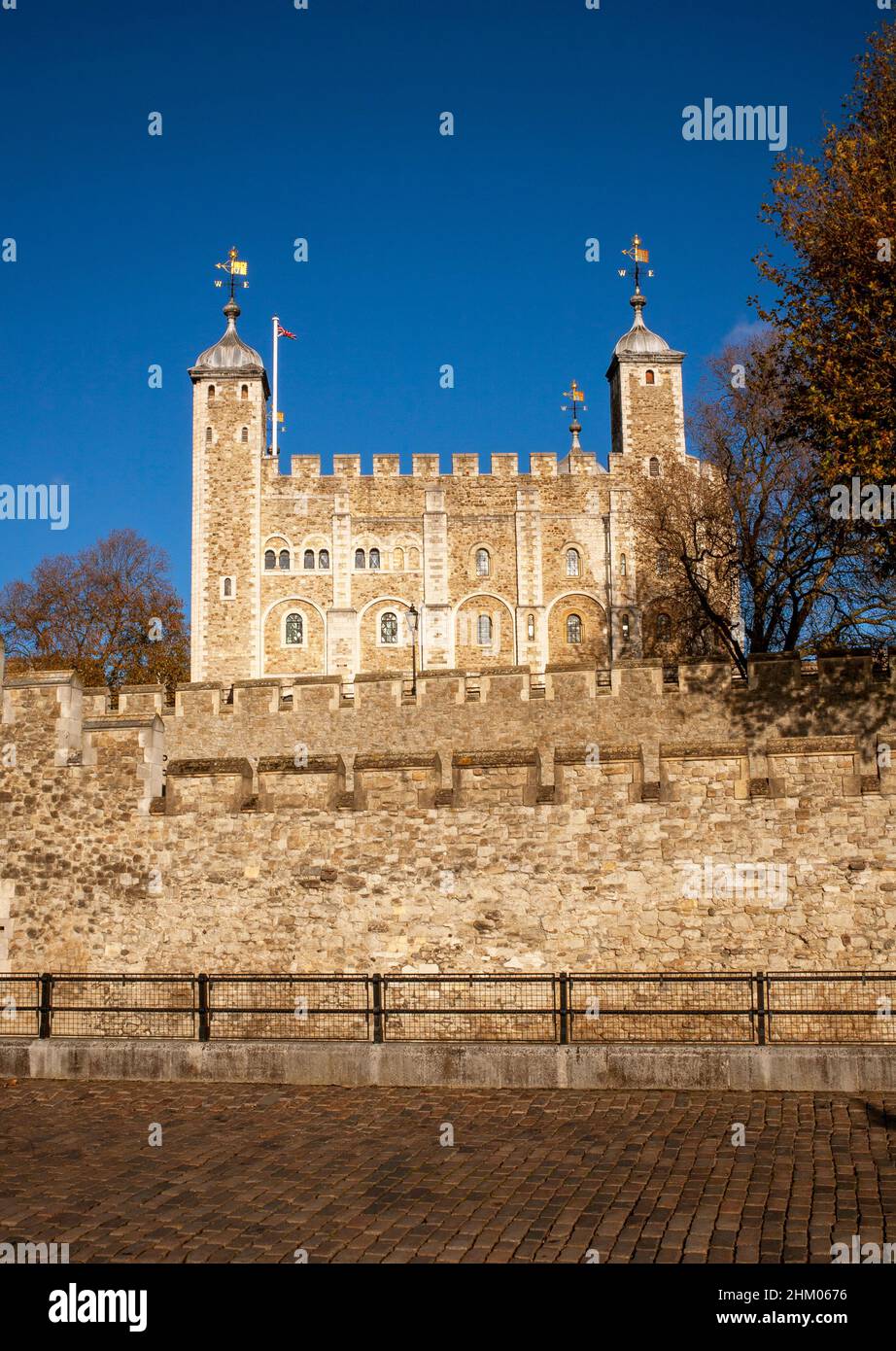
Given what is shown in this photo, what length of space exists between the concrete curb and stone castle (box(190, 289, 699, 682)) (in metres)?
40.2

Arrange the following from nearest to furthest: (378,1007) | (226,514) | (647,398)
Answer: (378,1007) < (226,514) < (647,398)

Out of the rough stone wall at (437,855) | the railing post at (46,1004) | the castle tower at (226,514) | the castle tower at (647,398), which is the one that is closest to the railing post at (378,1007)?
the rough stone wall at (437,855)

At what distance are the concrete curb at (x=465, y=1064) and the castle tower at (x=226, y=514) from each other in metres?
39.7

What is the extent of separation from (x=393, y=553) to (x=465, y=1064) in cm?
4307

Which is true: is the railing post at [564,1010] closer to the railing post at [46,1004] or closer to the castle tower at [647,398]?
the railing post at [46,1004]

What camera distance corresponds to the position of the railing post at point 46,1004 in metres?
10.7

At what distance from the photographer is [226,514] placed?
51375mm

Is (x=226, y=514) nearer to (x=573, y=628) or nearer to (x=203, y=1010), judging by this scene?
(x=573, y=628)
